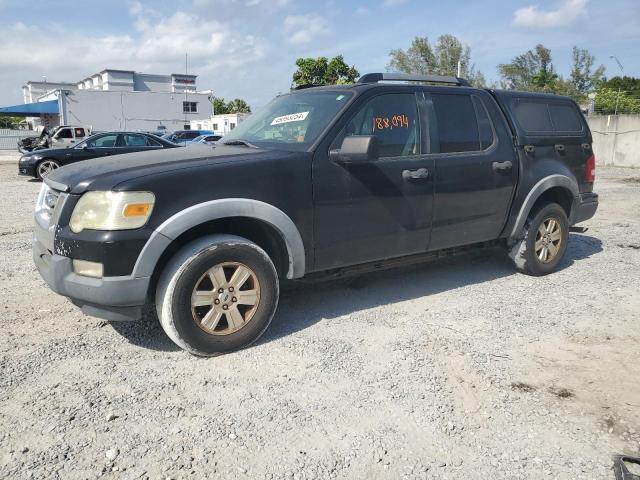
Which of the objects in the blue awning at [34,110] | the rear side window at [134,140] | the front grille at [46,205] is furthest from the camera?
the blue awning at [34,110]

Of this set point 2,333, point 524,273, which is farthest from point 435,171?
A: point 2,333

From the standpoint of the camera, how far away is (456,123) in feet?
15.3

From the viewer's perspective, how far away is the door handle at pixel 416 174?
422 centimetres

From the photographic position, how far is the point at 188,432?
272 centimetres

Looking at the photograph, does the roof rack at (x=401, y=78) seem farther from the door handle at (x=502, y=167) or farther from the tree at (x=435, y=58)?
the tree at (x=435, y=58)

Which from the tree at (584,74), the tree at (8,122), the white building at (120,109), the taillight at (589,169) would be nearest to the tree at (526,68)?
the tree at (584,74)

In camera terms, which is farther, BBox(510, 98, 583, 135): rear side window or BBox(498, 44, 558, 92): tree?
BBox(498, 44, 558, 92): tree

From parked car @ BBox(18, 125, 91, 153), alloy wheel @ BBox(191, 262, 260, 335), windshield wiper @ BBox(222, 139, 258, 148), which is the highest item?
parked car @ BBox(18, 125, 91, 153)

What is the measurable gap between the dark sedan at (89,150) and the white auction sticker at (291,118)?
10661 millimetres

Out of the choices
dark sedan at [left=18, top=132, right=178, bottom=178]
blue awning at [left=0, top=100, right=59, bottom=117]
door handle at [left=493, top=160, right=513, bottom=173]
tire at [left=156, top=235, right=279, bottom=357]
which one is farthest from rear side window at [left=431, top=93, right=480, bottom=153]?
blue awning at [left=0, top=100, right=59, bottom=117]

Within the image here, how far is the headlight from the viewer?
125 inches

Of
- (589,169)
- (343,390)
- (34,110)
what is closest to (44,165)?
(589,169)

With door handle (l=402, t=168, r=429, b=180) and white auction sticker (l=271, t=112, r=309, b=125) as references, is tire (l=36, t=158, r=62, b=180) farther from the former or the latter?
door handle (l=402, t=168, r=429, b=180)

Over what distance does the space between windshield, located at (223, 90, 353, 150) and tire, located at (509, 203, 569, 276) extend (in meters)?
2.43
